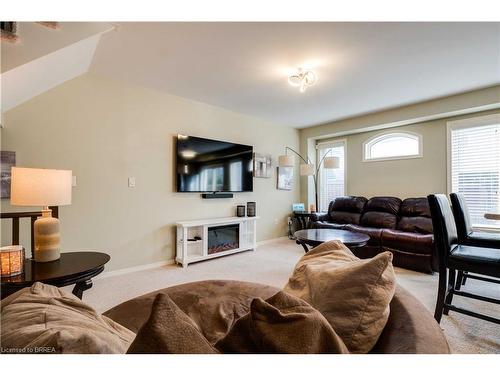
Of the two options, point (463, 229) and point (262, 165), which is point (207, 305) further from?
point (262, 165)

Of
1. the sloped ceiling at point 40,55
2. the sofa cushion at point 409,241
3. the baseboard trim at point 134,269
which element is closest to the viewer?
the sloped ceiling at point 40,55

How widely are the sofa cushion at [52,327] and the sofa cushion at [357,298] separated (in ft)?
2.02

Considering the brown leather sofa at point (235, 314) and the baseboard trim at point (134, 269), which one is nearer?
the brown leather sofa at point (235, 314)

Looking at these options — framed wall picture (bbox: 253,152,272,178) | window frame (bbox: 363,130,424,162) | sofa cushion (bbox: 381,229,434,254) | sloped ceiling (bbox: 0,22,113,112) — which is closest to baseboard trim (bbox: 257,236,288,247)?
framed wall picture (bbox: 253,152,272,178)

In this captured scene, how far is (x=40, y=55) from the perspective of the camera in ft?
6.04

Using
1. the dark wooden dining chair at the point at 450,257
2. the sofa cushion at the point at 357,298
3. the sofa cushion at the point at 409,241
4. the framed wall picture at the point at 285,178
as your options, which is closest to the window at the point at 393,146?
the framed wall picture at the point at 285,178

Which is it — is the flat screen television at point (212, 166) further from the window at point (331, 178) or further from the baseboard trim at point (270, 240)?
the window at point (331, 178)

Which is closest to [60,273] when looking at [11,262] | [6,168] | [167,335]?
[11,262]

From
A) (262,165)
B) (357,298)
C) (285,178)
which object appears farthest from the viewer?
(285,178)

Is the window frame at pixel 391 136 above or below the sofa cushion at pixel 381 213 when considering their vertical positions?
above

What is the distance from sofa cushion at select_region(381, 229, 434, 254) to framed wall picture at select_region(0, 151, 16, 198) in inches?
177

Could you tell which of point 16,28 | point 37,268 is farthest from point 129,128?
point 37,268

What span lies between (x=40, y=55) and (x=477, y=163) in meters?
5.30

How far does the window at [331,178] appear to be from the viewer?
540 centimetres
